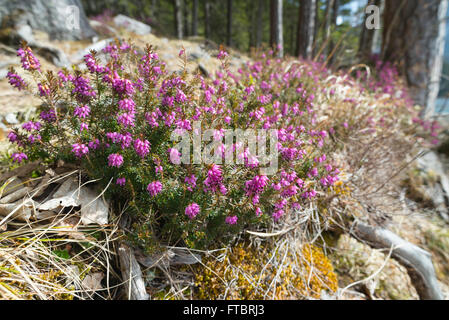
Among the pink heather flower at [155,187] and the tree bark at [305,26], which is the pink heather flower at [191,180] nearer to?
the pink heather flower at [155,187]

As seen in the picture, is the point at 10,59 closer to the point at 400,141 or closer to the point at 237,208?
the point at 237,208

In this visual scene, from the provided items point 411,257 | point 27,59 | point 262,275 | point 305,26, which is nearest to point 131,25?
point 305,26

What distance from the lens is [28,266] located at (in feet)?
5.46

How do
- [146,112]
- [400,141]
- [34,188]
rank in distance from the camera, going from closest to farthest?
[146,112] < [34,188] < [400,141]

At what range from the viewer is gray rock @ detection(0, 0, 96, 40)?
5.15m

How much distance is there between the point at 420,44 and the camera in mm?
5762

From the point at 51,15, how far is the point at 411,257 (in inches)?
311

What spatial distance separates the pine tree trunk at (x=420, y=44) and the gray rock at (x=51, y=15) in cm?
725

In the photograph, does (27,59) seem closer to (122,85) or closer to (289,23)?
(122,85)

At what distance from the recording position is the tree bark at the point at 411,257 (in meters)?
2.79

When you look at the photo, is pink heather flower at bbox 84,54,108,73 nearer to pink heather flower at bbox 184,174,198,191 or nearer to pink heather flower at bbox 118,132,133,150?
pink heather flower at bbox 118,132,133,150

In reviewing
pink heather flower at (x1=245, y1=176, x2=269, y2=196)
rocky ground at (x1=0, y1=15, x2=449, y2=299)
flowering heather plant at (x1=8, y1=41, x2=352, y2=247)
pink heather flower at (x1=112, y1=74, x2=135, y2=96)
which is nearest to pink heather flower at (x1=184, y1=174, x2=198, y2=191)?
flowering heather plant at (x1=8, y1=41, x2=352, y2=247)
